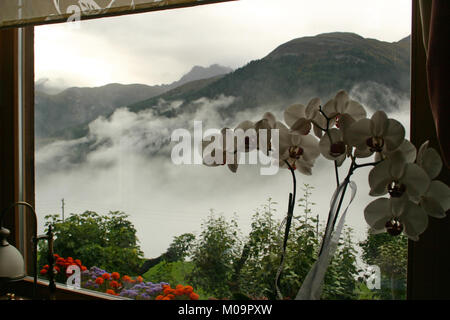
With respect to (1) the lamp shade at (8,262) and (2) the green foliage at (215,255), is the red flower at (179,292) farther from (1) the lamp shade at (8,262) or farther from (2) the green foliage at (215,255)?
(1) the lamp shade at (8,262)

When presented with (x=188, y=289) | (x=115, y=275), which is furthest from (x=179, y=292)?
(x=115, y=275)

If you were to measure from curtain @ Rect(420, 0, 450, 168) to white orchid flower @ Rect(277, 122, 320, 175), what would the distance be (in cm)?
22

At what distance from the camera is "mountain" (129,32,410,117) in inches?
40.8

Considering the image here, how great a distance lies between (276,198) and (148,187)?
0.48 metres

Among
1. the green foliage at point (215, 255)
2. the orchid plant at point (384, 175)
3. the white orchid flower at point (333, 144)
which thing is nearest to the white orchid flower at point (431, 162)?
the orchid plant at point (384, 175)

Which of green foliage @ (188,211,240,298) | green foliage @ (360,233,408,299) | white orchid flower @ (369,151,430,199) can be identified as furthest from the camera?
green foliage @ (188,211,240,298)

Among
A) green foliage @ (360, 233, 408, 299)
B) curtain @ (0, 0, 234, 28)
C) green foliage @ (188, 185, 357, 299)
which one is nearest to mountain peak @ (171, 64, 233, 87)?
curtain @ (0, 0, 234, 28)

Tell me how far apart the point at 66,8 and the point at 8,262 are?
915 millimetres

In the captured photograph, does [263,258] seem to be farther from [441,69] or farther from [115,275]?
[441,69]

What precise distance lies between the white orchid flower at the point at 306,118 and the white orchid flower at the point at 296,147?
18mm

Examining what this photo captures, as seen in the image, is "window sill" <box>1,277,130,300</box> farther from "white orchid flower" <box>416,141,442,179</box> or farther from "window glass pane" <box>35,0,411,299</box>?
"white orchid flower" <box>416,141,442,179</box>

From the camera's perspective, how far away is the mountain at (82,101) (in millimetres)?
1341

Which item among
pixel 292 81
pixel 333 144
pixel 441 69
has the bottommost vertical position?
pixel 333 144

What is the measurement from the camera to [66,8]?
4.62ft
